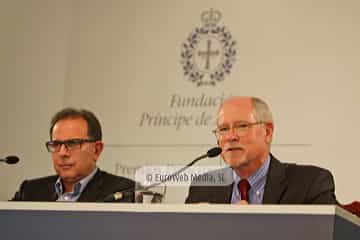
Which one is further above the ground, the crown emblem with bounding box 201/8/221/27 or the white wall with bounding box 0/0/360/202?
the crown emblem with bounding box 201/8/221/27

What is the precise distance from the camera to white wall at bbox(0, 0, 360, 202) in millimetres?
4719

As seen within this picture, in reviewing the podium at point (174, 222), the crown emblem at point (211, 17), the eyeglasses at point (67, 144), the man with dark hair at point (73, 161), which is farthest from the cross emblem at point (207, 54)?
the podium at point (174, 222)

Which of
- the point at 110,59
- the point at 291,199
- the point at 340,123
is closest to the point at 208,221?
the point at 291,199

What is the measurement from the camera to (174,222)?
232 cm

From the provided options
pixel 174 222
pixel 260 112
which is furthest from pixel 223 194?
pixel 174 222

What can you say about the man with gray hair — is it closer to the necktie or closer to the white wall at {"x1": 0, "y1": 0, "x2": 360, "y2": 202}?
the necktie

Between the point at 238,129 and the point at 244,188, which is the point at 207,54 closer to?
the point at 238,129

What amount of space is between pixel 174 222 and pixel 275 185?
1246 mm

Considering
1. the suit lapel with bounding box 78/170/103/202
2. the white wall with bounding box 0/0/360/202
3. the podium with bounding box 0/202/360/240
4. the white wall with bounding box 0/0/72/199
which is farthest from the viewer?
the white wall with bounding box 0/0/72/199

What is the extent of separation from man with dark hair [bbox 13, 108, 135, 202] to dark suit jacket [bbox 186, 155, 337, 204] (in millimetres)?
488

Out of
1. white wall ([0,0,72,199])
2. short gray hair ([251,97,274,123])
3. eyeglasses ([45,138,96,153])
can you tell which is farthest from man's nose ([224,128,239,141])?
white wall ([0,0,72,199])

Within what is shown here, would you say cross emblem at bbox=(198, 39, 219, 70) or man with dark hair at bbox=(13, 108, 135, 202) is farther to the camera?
cross emblem at bbox=(198, 39, 219, 70)

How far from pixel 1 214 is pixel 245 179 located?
136 cm

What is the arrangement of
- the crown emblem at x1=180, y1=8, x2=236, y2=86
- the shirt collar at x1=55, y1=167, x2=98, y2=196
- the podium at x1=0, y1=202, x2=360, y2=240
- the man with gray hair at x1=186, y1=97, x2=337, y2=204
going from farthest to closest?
the crown emblem at x1=180, y1=8, x2=236, y2=86
the shirt collar at x1=55, y1=167, x2=98, y2=196
the man with gray hair at x1=186, y1=97, x2=337, y2=204
the podium at x1=0, y1=202, x2=360, y2=240
